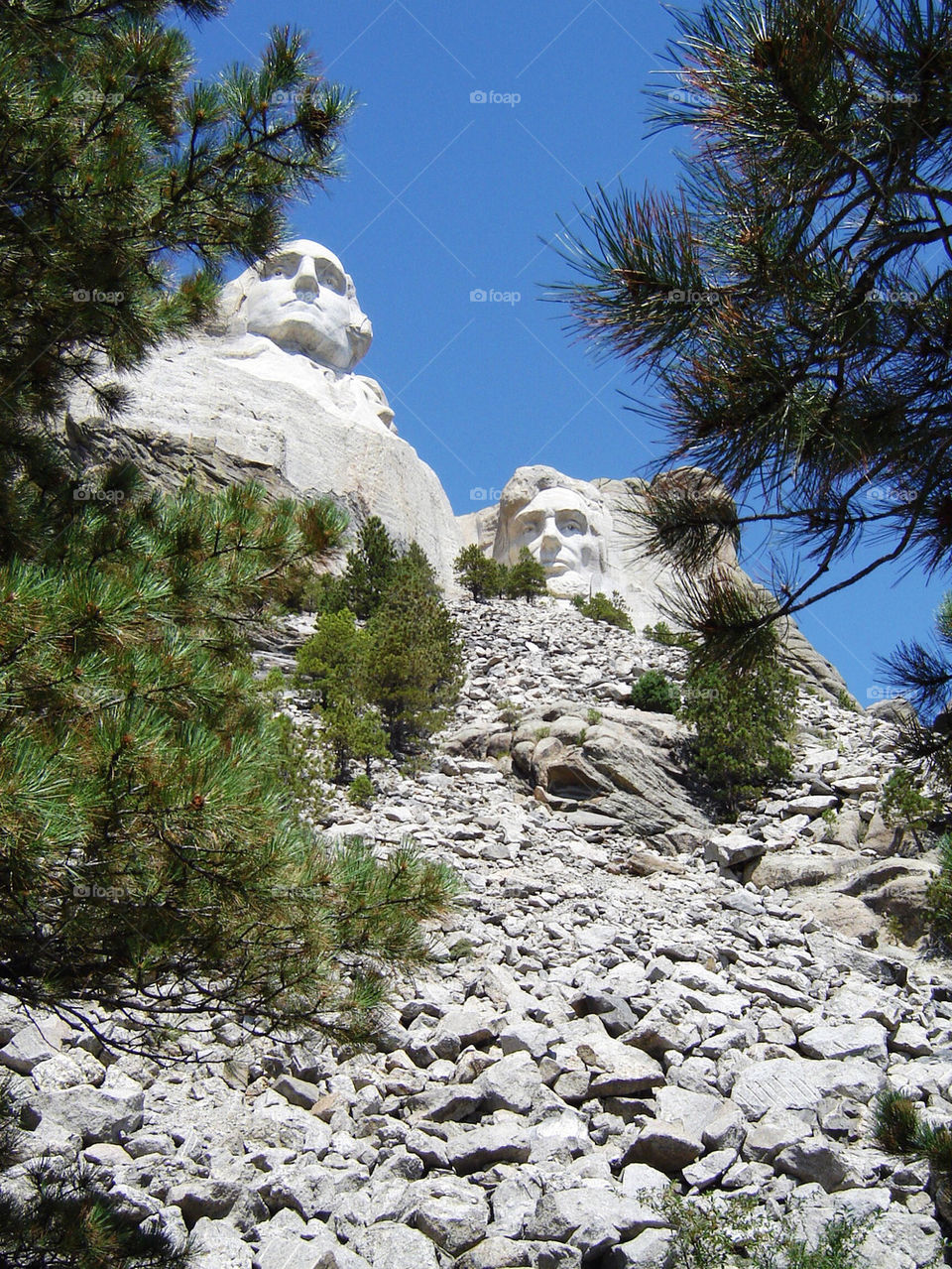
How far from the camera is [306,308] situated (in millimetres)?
35781

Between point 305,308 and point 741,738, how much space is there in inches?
1031

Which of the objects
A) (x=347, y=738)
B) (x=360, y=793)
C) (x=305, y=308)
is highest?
(x=305, y=308)

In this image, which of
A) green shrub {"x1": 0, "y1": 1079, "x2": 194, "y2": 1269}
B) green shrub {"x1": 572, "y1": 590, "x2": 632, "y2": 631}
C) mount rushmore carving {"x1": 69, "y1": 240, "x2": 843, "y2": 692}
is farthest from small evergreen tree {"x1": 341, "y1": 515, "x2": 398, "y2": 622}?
green shrub {"x1": 0, "y1": 1079, "x2": 194, "y2": 1269}

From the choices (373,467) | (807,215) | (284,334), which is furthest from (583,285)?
(284,334)

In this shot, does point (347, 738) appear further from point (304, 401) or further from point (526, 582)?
point (304, 401)

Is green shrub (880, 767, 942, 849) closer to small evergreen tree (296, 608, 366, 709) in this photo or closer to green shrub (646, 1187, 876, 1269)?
green shrub (646, 1187, 876, 1269)

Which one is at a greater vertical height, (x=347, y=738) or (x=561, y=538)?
(x=561, y=538)

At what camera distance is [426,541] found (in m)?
35.7

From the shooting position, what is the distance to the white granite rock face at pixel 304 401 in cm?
2844

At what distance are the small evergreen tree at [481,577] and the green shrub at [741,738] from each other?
15634 mm

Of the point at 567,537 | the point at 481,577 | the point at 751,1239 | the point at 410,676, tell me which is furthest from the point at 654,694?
the point at 567,537

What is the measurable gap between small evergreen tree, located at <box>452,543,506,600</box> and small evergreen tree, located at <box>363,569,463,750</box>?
13.3 metres

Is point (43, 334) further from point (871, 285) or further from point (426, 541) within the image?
point (426, 541)

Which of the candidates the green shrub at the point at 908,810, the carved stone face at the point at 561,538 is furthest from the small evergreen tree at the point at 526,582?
the green shrub at the point at 908,810
